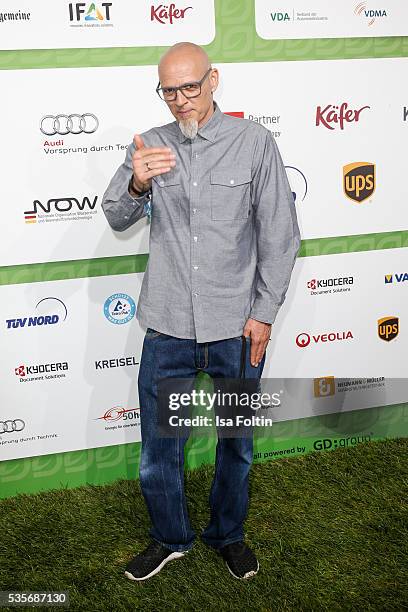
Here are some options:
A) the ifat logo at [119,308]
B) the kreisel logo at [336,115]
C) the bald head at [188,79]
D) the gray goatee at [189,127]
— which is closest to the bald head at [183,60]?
the bald head at [188,79]

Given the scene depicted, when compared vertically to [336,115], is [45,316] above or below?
below

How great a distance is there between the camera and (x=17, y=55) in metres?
2.86

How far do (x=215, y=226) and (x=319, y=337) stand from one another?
128 centimetres

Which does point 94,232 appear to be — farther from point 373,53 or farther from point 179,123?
point 373,53

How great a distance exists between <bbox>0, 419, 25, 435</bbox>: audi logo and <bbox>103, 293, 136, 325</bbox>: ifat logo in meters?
0.63

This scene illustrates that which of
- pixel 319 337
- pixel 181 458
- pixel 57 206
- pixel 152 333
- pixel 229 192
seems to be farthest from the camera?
pixel 319 337

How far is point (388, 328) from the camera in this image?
3.63 metres

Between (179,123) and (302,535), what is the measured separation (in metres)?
1.74

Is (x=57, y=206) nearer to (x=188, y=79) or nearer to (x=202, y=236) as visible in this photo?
(x=202, y=236)

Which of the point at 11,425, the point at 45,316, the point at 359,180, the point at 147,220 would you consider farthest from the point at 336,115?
the point at 11,425

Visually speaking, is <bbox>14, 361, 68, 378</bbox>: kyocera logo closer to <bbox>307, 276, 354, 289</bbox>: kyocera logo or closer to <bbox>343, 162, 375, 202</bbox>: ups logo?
<bbox>307, 276, 354, 289</bbox>: kyocera logo

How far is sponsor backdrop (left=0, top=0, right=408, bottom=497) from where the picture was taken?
2943mm

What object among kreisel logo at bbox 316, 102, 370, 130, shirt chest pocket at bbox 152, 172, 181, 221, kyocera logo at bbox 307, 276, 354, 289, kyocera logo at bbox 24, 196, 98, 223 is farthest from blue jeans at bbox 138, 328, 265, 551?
kreisel logo at bbox 316, 102, 370, 130

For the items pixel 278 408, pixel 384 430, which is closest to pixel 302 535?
pixel 278 408
